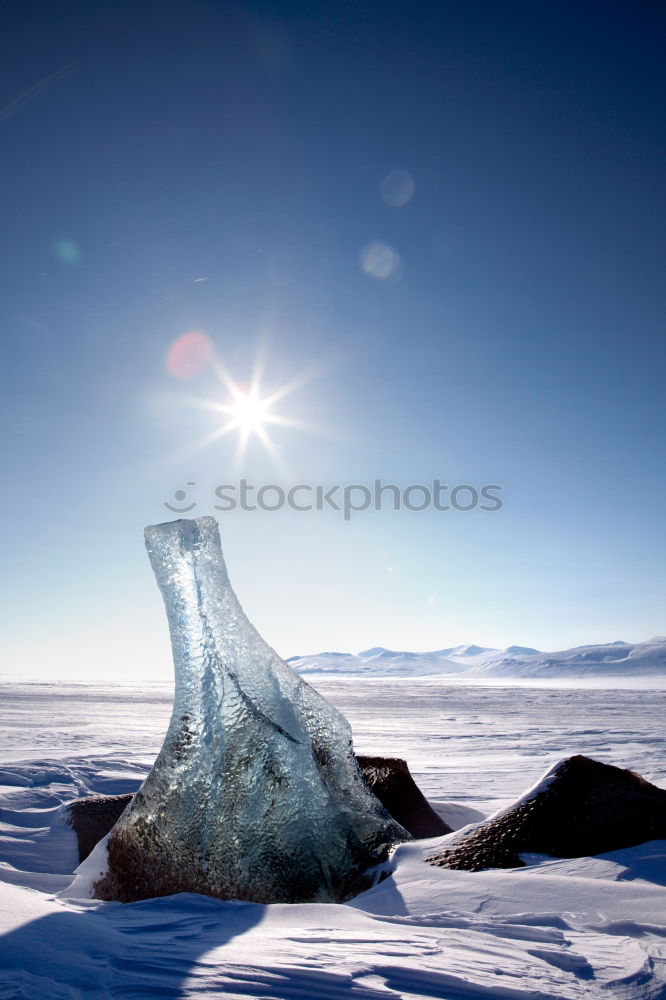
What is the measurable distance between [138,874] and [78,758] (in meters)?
5.37

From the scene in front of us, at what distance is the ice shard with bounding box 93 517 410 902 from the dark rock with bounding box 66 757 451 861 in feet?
2.63

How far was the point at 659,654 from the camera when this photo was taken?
191 feet

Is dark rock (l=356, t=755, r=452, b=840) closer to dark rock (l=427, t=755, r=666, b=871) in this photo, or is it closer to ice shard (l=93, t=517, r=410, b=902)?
ice shard (l=93, t=517, r=410, b=902)

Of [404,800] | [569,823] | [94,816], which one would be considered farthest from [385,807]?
[94,816]

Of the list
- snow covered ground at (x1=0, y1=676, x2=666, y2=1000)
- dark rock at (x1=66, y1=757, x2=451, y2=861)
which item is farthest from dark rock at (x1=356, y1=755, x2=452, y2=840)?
snow covered ground at (x1=0, y1=676, x2=666, y2=1000)

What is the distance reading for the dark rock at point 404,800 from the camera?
379 cm

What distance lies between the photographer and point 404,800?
3.86 m

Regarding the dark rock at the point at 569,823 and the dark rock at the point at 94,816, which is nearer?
the dark rock at the point at 569,823

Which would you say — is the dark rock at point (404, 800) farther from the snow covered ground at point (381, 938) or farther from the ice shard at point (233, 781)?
the snow covered ground at point (381, 938)

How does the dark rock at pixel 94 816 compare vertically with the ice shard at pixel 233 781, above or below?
below

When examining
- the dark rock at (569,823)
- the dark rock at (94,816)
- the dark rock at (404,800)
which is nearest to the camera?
the dark rock at (569,823)

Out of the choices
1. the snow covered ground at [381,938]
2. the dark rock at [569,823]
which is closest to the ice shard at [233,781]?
the snow covered ground at [381,938]

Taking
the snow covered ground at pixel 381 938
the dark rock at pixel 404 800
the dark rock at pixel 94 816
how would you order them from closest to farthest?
the snow covered ground at pixel 381 938 < the dark rock at pixel 404 800 < the dark rock at pixel 94 816

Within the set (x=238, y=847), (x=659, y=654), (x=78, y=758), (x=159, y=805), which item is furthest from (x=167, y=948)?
(x=659, y=654)
